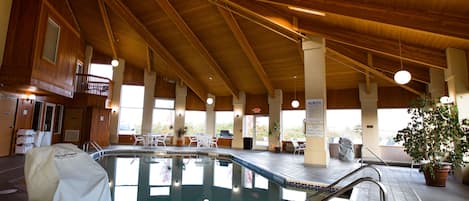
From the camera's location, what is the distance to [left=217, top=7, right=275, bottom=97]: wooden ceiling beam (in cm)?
775

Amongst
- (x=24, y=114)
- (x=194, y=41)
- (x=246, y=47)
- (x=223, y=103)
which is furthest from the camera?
(x=223, y=103)

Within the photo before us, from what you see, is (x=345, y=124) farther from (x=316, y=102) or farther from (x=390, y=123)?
(x=316, y=102)

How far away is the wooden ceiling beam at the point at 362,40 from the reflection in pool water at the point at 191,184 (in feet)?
12.4

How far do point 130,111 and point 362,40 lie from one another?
36.3ft

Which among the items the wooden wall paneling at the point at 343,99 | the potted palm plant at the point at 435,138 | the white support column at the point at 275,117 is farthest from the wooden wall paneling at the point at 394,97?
the potted palm plant at the point at 435,138

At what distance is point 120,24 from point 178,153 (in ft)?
18.1

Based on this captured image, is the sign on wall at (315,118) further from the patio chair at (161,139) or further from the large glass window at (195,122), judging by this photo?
the large glass window at (195,122)

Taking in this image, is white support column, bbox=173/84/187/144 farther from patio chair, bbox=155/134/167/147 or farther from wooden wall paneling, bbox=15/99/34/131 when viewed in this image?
wooden wall paneling, bbox=15/99/34/131

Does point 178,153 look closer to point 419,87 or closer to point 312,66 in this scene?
point 312,66

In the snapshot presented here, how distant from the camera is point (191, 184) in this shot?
5488mm

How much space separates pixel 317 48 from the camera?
6.92 meters

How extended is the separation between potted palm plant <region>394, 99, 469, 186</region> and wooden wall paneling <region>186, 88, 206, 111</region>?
402 inches

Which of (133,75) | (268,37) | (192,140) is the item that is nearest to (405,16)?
(268,37)

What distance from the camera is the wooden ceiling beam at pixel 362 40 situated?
5605mm
